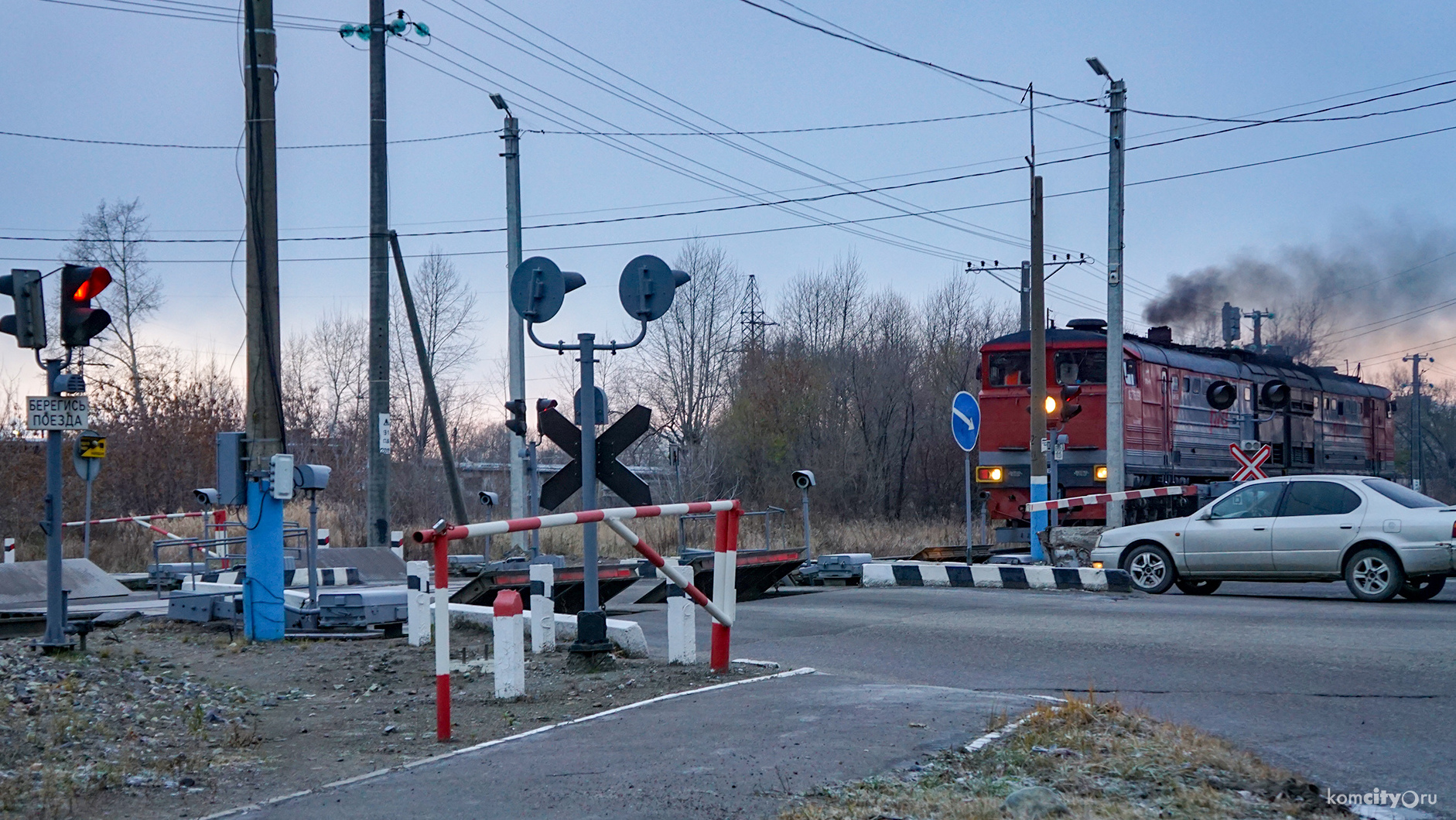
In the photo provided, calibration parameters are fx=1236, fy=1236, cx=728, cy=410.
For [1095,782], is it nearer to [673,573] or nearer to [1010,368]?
[673,573]

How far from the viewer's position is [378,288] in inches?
746

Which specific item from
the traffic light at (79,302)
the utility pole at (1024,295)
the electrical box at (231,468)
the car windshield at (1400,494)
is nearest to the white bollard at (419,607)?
the electrical box at (231,468)

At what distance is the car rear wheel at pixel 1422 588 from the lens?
45.0ft

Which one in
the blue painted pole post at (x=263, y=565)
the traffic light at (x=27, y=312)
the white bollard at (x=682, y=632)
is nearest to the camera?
the white bollard at (x=682, y=632)

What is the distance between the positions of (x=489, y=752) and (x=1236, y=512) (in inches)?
450

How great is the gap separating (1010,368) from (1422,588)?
13350mm

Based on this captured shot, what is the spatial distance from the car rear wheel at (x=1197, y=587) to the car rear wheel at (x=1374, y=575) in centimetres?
205

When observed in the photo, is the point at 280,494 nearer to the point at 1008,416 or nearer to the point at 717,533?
the point at 717,533

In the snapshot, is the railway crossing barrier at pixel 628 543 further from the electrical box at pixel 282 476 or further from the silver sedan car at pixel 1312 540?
the silver sedan car at pixel 1312 540

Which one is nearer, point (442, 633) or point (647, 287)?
point (442, 633)

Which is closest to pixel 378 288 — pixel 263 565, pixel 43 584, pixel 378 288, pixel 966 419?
pixel 378 288

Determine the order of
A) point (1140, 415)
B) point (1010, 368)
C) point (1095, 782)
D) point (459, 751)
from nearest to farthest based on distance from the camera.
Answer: point (1095, 782)
point (459, 751)
point (1140, 415)
point (1010, 368)

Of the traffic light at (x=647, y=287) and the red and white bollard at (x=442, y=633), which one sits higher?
the traffic light at (x=647, y=287)

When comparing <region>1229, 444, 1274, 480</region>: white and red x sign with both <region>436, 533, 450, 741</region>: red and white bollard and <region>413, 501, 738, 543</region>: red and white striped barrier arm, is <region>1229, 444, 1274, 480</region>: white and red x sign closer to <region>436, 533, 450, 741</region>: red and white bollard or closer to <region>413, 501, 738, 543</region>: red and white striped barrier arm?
<region>413, 501, 738, 543</region>: red and white striped barrier arm
